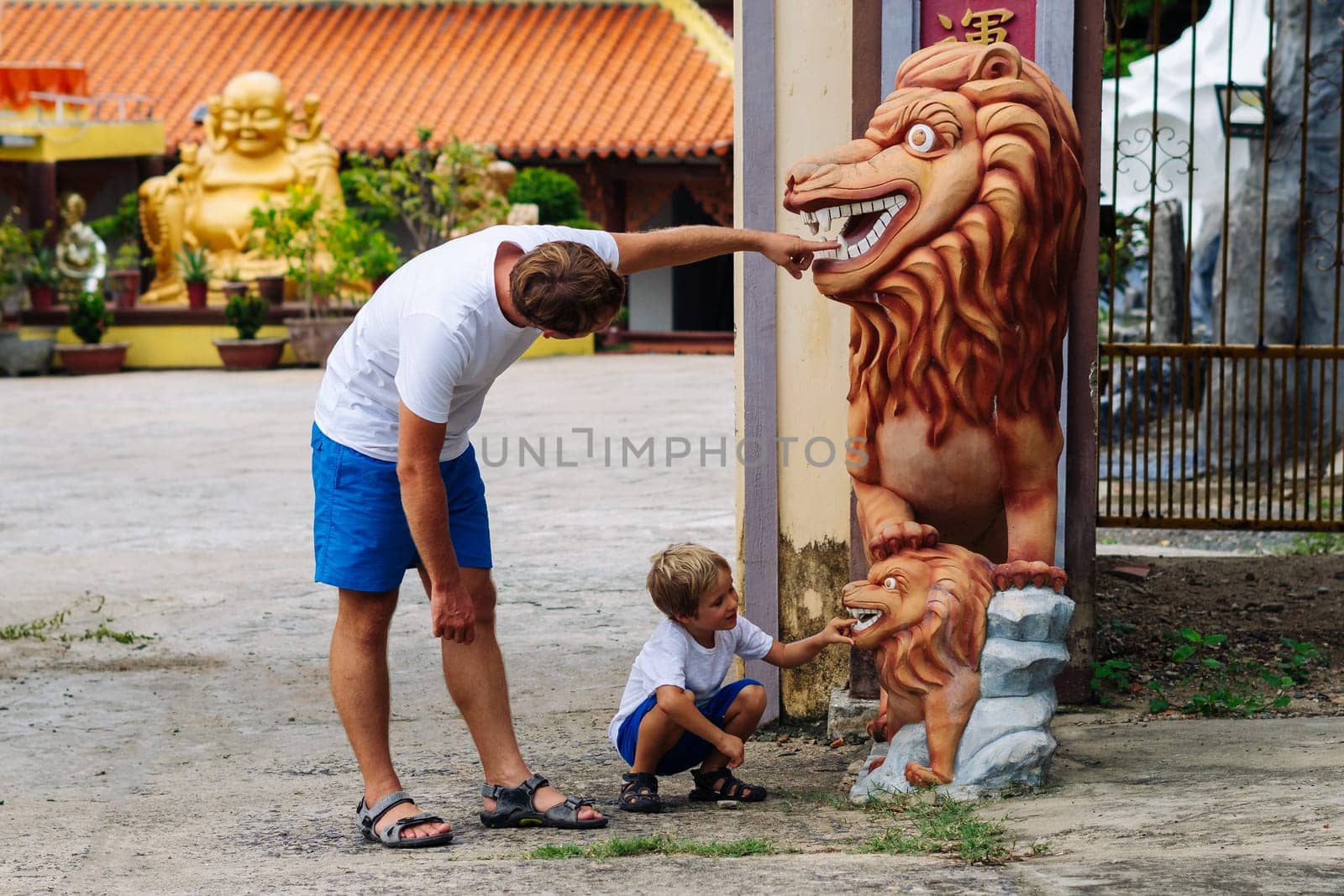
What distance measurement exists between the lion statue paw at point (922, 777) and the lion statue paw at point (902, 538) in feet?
1.56

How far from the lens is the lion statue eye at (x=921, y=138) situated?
344 centimetres

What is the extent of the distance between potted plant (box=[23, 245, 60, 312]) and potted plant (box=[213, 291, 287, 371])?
2187mm

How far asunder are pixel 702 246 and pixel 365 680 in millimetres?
1209

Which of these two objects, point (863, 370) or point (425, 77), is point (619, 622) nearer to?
point (863, 370)

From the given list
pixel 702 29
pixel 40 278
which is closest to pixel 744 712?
pixel 40 278

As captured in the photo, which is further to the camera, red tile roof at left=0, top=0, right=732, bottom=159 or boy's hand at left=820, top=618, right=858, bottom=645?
red tile roof at left=0, top=0, right=732, bottom=159

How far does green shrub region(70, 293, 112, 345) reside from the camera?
1669 centimetres

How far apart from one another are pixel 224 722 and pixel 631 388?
9582mm

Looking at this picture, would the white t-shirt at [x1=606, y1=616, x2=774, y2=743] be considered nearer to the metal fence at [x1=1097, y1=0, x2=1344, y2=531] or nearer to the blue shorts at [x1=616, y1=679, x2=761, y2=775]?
the blue shorts at [x1=616, y1=679, x2=761, y2=775]

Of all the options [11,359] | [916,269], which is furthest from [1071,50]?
[11,359]

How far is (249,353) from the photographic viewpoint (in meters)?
16.5

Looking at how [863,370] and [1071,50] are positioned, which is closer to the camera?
[863,370]

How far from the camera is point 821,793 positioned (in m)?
3.75

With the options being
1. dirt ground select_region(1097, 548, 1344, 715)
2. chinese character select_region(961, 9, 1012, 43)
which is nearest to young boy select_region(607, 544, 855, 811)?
dirt ground select_region(1097, 548, 1344, 715)
